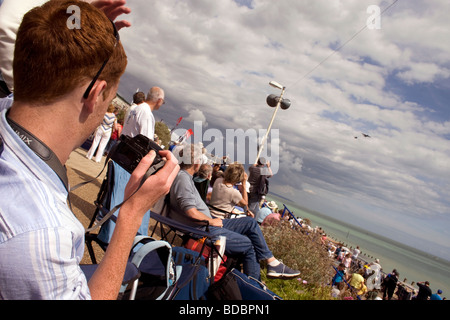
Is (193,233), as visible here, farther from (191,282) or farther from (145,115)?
(145,115)

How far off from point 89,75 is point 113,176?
6.45ft

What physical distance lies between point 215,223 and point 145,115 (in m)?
1.79

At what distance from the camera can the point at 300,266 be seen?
17.6ft

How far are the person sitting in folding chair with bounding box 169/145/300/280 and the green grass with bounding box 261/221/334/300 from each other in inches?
11.5

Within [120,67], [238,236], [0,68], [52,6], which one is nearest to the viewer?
[52,6]

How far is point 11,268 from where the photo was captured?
69cm

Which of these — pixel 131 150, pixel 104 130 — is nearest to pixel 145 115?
pixel 131 150

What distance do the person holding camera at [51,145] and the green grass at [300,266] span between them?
3.85m

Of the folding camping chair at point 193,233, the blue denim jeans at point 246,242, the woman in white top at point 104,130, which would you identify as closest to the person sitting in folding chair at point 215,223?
the blue denim jeans at point 246,242

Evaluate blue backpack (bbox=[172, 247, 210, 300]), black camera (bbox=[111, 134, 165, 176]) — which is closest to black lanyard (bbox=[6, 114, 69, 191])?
black camera (bbox=[111, 134, 165, 176])

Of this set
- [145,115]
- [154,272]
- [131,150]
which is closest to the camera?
[131,150]
